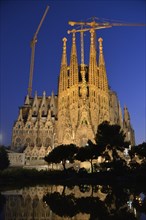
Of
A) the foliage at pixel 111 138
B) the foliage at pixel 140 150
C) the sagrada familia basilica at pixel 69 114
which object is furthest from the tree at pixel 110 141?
the sagrada familia basilica at pixel 69 114

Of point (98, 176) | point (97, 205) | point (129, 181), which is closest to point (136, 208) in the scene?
point (97, 205)

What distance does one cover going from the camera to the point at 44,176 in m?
39.0

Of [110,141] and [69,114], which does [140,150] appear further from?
[69,114]

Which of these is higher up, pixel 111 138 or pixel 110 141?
pixel 111 138

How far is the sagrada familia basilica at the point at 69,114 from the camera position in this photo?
2921 inches

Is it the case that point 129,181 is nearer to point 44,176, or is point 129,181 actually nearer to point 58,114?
point 44,176

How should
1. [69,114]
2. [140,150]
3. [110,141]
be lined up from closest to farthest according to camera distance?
[110,141] → [140,150] → [69,114]

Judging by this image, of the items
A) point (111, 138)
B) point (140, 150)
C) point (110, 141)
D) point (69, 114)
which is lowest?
point (140, 150)

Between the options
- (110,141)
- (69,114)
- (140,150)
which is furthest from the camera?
(69,114)

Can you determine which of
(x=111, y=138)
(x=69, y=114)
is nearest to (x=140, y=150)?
(x=111, y=138)

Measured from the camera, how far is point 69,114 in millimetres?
78312

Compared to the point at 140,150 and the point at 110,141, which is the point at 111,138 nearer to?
the point at 110,141

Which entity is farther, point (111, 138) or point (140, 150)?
point (140, 150)

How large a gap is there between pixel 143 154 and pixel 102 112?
39.0 meters
